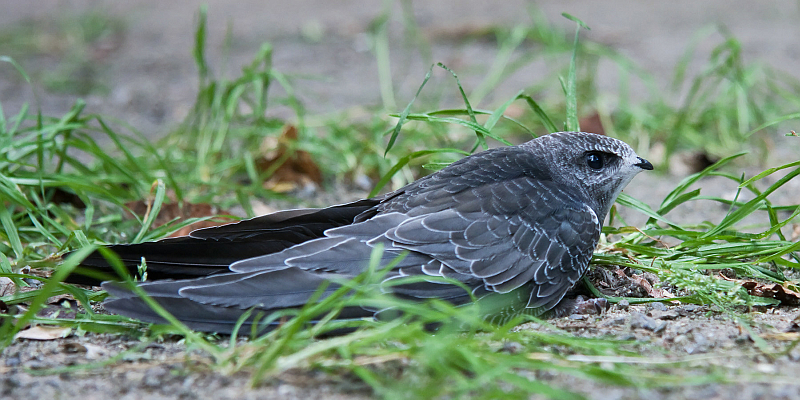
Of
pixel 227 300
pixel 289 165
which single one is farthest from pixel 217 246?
pixel 289 165

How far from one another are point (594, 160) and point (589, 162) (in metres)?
0.02

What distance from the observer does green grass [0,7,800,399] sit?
77.3 inches

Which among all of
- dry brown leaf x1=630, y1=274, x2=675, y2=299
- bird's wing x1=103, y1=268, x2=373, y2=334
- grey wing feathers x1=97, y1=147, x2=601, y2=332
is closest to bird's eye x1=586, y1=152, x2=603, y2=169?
grey wing feathers x1=97, y1=147, x2=601, y2=332

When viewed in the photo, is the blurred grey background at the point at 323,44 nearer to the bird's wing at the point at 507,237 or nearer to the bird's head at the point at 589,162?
the bird's head at the point at 589,162

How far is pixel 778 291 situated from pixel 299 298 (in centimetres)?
176

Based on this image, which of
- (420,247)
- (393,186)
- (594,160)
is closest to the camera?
(420,247)

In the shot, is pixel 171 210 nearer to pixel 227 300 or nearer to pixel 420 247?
pixel 227 300

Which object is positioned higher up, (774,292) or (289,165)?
(289,165)

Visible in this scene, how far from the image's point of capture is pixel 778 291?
2680mm

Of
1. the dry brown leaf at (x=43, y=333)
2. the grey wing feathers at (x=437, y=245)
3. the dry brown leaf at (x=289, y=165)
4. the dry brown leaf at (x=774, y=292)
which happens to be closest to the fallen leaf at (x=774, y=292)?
the dry brown leaf at (x=774, y=292)

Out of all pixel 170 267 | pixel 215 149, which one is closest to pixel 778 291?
pixel 170 267

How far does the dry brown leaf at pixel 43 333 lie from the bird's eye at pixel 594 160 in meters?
2.10

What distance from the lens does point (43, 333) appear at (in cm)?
241

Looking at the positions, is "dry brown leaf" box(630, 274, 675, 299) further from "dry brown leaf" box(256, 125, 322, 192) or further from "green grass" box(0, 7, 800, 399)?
"dry brown leaf" box(256, 125, 322, 192)
